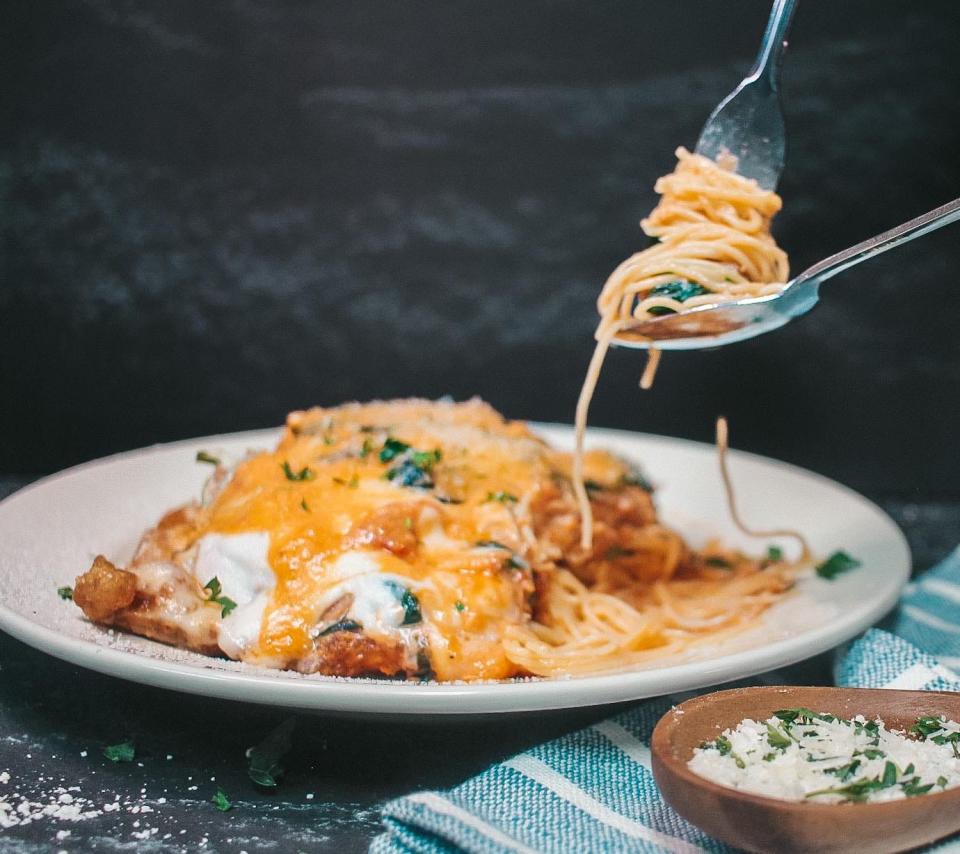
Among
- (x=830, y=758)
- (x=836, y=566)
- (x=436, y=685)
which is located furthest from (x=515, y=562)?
(x=836, y=566)

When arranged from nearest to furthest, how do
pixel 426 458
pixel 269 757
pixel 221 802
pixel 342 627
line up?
pixel 221 802, pixel 269 757, pixel 342 627, pixel 426 458

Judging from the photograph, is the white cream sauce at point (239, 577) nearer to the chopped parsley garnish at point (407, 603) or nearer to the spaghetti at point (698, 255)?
the chopped parsley garnish at point (407, 603)

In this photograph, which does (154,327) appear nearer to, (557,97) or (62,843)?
(557,97)

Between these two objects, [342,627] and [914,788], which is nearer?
[914,788]

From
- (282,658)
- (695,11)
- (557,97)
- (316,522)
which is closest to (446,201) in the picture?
(557,97)

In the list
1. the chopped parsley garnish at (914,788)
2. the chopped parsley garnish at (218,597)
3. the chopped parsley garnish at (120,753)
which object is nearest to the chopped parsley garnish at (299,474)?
the chopped parsley garnish at (218,597)

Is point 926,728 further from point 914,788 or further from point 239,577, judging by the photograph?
point 239,577
